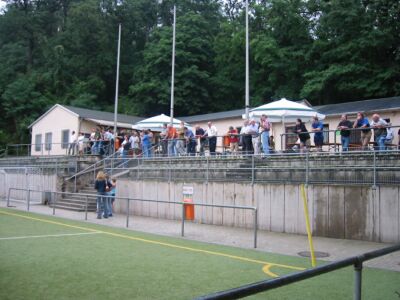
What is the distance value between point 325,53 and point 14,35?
5044cm

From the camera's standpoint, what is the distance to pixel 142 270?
9.12 m

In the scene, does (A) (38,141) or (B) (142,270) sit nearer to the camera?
(B) (142,270)

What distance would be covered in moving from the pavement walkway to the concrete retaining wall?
0.39 metres

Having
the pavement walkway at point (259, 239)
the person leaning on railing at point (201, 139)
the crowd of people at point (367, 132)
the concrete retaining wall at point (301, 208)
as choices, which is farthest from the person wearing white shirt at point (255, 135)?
the pavement walkway at point (259, 239)

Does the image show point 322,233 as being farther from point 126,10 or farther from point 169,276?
point 126,10

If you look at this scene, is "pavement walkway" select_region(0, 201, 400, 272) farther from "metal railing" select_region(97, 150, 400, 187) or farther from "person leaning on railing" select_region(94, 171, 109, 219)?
"metal railing" select_region(97, 150, 400, 187)

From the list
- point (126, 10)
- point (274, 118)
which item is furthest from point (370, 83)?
point (126, 10)

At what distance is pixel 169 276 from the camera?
28.2 ft

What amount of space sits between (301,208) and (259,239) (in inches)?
75.0

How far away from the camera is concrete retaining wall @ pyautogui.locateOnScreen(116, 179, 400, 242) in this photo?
12992mm

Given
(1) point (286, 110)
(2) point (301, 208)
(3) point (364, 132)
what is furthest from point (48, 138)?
(3) point (364, 132)

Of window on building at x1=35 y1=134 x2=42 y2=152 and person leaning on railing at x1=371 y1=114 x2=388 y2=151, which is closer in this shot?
person leaning on railing at x1=371 y1=114 x2=388 y2=151

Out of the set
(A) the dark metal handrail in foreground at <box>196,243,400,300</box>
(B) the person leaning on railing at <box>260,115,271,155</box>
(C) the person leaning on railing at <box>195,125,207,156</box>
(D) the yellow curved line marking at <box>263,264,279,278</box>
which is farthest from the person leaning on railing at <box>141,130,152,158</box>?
(A) the dark metal handrail in foreground at <box>196,243,400,300</box>

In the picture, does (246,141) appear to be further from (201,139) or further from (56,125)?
(56,125)
